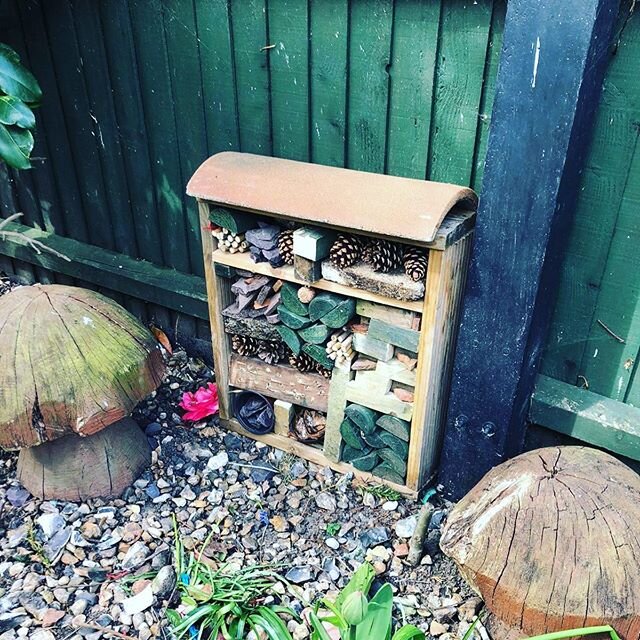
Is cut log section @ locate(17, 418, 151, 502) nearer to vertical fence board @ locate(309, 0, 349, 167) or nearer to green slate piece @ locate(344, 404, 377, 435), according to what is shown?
green slate piece @ locate(344, 404, 377, 435)

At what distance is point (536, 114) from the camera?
189cm

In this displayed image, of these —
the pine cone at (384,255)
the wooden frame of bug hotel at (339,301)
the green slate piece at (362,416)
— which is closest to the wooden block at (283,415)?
the wooden frame of bug hotel at (339,301)

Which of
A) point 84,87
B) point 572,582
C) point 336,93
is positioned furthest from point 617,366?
point 84,87

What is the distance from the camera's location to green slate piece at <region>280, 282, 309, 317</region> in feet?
8.05

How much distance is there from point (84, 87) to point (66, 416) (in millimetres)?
1659

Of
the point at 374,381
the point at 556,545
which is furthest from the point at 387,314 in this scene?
the point at 556,545

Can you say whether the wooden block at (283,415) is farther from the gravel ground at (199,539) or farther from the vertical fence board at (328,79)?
the vertical fence board at (328,79)

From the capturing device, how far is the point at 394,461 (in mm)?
2553

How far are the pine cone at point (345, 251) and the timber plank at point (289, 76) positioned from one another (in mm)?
555

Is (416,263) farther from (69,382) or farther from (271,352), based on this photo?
(69,382)

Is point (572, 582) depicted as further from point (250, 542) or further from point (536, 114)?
point (536, 114)

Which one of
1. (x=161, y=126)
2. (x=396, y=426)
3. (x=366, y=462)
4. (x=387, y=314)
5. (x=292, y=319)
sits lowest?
(x=366, y=462)

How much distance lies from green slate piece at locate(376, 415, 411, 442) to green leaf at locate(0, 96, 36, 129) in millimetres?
1740

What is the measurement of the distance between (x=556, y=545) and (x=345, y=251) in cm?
110
